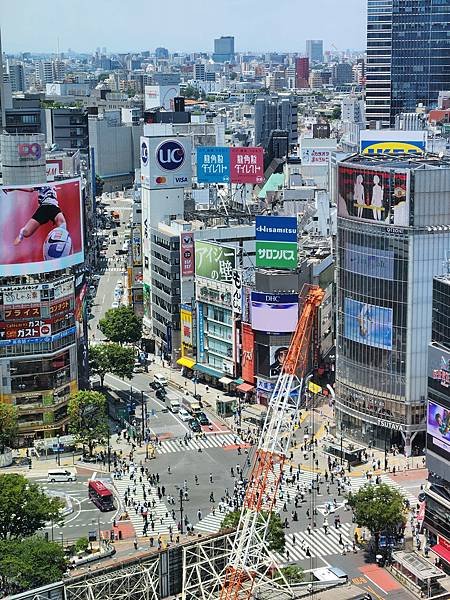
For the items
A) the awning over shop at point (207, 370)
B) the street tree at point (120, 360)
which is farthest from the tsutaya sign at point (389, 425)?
the street tree at point (120, 360)

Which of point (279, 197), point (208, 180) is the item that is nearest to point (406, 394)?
point (208, 180)

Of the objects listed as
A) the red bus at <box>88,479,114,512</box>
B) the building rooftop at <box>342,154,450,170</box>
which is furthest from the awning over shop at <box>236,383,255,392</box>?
the red bus at <box>88,479,114,512</box>

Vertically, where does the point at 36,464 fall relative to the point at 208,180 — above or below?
below

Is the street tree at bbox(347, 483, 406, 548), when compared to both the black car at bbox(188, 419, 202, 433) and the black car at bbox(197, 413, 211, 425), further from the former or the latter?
the black car at bbox(197, 413, 211, 425)

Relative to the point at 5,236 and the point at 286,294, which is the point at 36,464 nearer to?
the point at 5,236

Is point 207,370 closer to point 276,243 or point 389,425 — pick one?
point 276,243
